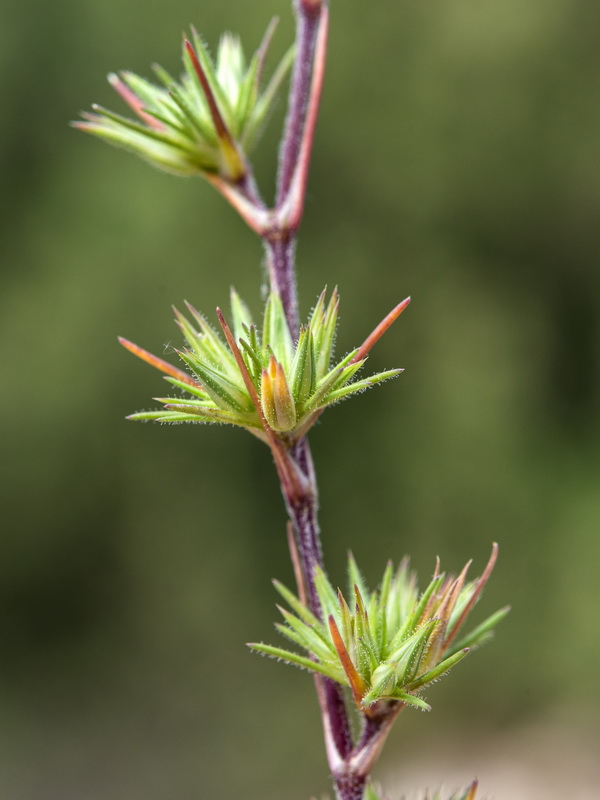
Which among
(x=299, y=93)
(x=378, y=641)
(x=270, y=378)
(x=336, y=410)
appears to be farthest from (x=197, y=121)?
(x=336, y=410)

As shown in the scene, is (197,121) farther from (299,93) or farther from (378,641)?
(378,641)

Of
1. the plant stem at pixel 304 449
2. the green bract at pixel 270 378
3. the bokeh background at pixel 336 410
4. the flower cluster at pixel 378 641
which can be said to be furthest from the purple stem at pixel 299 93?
the bokeh background at pixel 336 410

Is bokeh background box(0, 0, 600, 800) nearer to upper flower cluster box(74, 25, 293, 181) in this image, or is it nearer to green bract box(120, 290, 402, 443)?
upper flower cluster box(74, 25, 293, 181)

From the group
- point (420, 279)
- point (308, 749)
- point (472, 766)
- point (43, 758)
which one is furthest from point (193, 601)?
point (420, 279)

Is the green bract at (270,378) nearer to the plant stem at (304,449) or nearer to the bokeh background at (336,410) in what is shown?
the plant stem at (304,449)

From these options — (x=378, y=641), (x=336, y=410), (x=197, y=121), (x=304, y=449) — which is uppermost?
(x=197, y=121)

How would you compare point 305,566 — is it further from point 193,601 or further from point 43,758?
point 43,758

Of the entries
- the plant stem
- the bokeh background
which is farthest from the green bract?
the bokeh background
